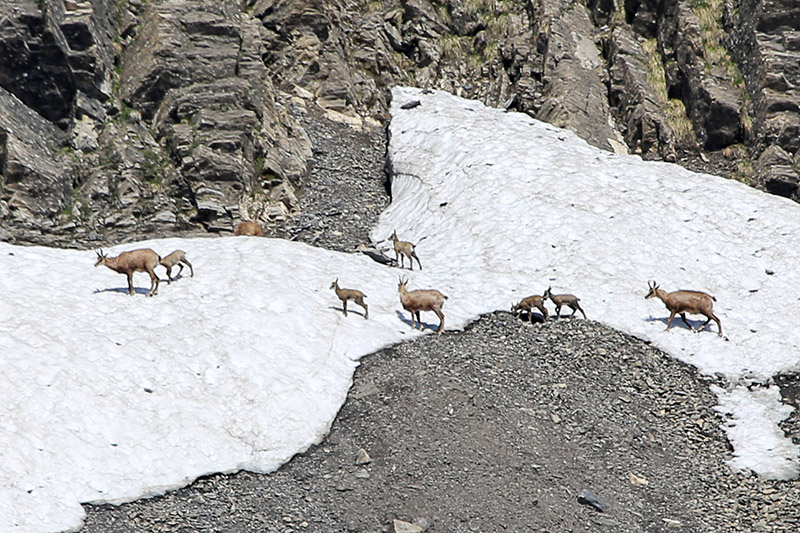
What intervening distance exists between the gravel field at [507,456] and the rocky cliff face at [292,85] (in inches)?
606

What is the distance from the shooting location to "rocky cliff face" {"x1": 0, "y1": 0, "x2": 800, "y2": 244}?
111ft

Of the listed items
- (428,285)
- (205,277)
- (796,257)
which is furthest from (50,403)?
(796,257)

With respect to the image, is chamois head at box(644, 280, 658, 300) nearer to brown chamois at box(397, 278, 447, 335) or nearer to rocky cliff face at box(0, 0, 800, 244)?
brown chamois at box(397, 278, 447, 335)

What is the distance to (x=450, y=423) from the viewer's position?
19922 millimetres

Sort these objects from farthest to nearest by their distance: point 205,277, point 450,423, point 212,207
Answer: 1. point 212,207
2. point 205,277
3. point 450,423

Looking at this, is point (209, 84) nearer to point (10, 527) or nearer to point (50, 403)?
point (50, 403)

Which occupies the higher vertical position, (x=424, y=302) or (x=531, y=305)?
(x=424, y=302)

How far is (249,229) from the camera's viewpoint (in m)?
31.5

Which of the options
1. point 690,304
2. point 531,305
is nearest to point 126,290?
point 531,305

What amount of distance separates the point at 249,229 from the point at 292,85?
49.8ft

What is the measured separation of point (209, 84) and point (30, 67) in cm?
774

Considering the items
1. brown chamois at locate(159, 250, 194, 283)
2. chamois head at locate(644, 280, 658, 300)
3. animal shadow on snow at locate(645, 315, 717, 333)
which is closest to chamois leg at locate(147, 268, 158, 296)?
brown chamois at locate(159, 250, 194, 283)

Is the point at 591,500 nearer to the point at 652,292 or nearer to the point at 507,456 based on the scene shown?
the point at 507,456

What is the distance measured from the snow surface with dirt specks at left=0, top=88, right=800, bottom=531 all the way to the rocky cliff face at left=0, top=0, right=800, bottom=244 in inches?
208
